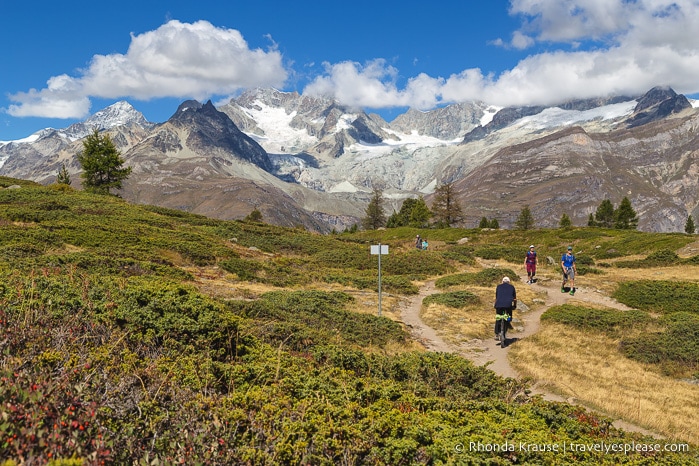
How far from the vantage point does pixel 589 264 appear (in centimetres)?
4016

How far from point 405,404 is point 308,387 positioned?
5.44 ft

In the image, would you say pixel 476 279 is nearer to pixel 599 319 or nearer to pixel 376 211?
pixel 599 319

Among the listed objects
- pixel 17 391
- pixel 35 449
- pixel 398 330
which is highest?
pixel 17 391

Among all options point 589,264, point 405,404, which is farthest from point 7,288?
point 589,264

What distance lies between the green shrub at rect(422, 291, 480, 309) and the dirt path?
87 centimetres

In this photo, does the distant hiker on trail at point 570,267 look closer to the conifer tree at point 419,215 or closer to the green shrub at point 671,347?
the green shrub at point 671,347

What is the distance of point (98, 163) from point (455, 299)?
61131mm

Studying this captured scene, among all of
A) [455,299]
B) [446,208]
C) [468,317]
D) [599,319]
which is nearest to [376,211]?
[446,208]

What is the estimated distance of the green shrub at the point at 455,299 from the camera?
23062 millimetres

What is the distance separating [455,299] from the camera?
23641 millimetres

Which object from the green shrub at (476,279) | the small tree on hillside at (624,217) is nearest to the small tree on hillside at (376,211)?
the small tree on hillside at (624,217)

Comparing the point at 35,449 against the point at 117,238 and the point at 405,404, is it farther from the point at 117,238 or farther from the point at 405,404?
the point at 117,238

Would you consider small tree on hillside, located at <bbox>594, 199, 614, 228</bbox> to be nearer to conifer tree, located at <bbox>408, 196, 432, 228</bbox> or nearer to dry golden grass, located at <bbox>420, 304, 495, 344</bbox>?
conifer tree, located at <bbox>408, 196, 432, 228</bbox>

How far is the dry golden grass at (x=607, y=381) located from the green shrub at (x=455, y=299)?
576 cm
